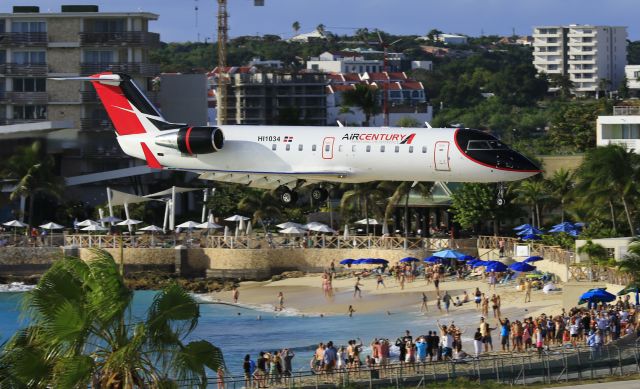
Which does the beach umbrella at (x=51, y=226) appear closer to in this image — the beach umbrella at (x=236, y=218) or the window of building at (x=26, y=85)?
the beach umbrella at (x=236, y=218)

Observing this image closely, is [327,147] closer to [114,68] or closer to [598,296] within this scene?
[598,296]

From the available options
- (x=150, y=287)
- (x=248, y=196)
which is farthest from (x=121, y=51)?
(x=150, y=287)

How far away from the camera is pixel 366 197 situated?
8956cm

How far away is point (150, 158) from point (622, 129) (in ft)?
126

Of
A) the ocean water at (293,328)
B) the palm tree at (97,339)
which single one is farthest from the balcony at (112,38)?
the palm tree at (97,339)

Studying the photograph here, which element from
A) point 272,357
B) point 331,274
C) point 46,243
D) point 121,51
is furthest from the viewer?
point 121,51

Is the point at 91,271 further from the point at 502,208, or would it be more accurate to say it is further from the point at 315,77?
the point at 315,77

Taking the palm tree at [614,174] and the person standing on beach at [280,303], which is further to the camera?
the person standing on beach at [280,303]

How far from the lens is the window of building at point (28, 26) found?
115 metres

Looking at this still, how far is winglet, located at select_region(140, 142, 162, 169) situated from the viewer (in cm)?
6756

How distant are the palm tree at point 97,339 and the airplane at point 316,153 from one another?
3115cm

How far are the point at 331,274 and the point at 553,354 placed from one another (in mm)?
40764

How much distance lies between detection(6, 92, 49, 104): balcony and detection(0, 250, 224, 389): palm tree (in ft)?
287

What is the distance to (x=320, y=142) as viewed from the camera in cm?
6234
